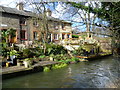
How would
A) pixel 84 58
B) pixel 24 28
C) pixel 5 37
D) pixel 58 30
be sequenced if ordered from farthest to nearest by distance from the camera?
pixel 58 30 < pixel 24 28 < pixel 84 58 < pixel 5 37

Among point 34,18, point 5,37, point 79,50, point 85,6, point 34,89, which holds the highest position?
point 34,18

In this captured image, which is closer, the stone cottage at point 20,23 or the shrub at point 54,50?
the shrub at point 54,50

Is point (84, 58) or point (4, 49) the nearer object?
point (4, 49)

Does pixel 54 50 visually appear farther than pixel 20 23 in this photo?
No

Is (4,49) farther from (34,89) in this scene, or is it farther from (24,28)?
(24,28)

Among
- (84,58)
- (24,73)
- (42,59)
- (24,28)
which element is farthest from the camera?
(24,28)

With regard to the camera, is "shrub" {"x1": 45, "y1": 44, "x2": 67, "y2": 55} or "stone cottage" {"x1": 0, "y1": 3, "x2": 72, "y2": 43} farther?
"stone cottage" {"x1": 0, "y1": 3, "x2": 72, "y2": 43}

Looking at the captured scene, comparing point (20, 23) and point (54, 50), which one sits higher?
point (20, 23)

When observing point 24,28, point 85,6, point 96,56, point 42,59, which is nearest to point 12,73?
point 42,59

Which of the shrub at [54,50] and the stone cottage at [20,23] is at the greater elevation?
the stone cottage at [20,23]

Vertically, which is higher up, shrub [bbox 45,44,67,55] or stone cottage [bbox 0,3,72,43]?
stone cottage [bbox 0,3,72,43]

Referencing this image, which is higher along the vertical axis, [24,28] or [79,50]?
[24,28]

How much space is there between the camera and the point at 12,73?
842 centimetres

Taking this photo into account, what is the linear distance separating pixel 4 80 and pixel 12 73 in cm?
74
